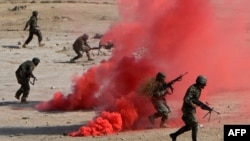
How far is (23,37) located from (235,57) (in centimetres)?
1815

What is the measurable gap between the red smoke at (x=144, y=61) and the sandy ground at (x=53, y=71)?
0.64 meters

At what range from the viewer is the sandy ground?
16859 mm

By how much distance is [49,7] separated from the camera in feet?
157

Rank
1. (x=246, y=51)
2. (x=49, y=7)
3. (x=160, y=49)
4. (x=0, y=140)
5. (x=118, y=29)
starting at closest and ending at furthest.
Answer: (x=0, y=140), (x=160, y=49), (x=118, y=29), (x=246, y=51), (x=49, y=7)

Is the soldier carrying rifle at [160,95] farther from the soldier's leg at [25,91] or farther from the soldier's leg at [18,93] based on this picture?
the soldier's leg at [18,93]

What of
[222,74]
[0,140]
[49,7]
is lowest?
[0,140]

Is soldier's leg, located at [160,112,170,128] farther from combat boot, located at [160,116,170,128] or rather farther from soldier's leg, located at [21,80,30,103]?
soldier's leg, located at [21,80,30,103]

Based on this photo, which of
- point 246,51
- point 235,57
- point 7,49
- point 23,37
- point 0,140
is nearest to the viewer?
point 0,140

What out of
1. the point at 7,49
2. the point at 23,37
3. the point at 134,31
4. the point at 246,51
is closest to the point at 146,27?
the point at 134,31

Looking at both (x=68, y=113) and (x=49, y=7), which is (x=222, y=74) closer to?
(x=68, y=113)

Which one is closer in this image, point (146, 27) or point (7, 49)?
point (146, 27)

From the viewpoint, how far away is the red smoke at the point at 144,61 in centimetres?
1759

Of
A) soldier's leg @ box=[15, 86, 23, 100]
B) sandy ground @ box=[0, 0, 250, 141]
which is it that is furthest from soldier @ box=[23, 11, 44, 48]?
soldier's leg @ box=[15, 86, 23, 100]

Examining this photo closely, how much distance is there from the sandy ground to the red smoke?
641 millimetres
